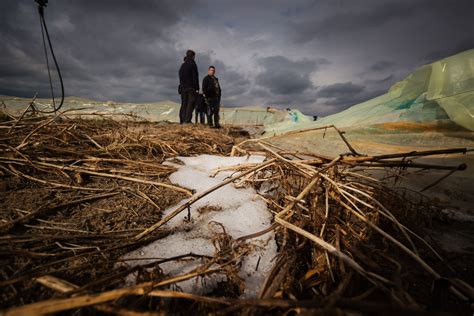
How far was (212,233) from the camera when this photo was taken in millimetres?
869

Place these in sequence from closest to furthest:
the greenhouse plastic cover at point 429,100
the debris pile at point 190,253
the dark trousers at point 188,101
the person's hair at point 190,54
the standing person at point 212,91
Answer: the debris pile at point 190,253, the greenhouse plastic cover at point 429,100, the person's hair at point 190,54, the dark trousers at point 188,101, the standing person at point 212,91

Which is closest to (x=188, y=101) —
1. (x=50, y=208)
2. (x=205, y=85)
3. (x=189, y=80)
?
(x=189, y=80)

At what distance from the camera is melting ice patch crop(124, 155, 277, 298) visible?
26.0 inches

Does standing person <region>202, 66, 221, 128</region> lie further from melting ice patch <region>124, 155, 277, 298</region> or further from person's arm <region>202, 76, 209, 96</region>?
melting ice patch <region>124, 155, 277, 298</region>

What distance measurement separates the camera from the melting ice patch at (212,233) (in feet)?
2.17

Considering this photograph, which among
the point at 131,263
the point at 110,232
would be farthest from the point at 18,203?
the point at 131,263

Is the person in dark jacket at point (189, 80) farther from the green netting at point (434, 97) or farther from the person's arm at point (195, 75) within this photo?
the green netting at point (434, 97)

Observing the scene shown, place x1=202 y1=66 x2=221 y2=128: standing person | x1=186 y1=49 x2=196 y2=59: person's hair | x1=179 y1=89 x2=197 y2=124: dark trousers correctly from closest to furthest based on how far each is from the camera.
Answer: x1=186 y1=49 x2=196 y2=59: person's hair < x1=179 y1=89 x2=197 y2=124: dark trousers < x1=202 y1=66 x2=221 y2=128: standing person

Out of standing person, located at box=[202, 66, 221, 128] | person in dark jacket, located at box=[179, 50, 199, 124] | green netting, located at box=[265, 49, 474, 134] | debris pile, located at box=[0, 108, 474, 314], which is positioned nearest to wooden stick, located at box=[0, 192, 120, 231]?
debris pile, located at box=[0, 108, 474, 314]

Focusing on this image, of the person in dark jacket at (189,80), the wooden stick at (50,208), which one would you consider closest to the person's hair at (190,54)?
the person in dark jacket at (189,80)

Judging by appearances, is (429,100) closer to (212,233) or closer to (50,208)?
(212,233)

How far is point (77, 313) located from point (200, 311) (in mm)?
278

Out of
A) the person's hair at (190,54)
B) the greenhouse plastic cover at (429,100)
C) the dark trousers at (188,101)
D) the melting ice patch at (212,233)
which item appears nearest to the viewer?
the melting ice patch at (212,233)

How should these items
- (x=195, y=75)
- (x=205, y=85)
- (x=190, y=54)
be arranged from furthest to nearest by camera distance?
(x=205, y=85) < (x=195, y=75) < (x=190, y=54)
